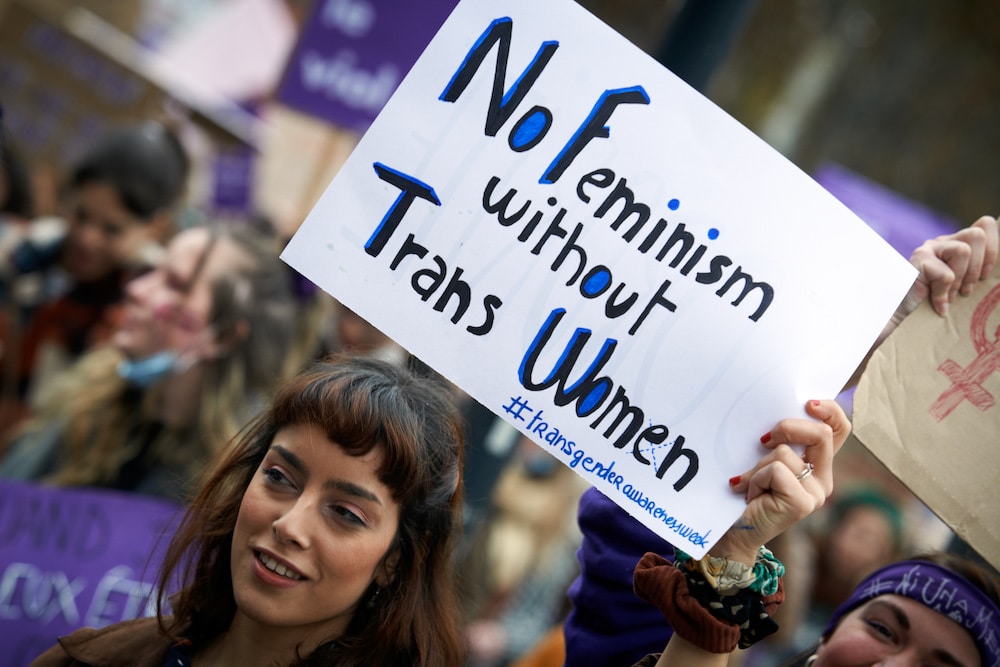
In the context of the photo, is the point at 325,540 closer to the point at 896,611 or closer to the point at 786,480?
the point at 786,480

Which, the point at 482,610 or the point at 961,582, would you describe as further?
the point at 482,610

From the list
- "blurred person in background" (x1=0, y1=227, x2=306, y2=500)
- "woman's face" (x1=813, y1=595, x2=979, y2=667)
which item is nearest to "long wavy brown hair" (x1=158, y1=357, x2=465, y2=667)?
"woman's face" (x1=813, y1=595, x2=979, y2=667)

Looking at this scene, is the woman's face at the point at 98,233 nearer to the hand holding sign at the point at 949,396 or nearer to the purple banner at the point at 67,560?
the purple banner at the point at 67,560

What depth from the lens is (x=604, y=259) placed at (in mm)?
1711

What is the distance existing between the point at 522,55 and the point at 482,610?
362cm

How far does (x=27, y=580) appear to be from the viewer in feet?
8.62

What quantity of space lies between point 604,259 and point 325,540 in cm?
65

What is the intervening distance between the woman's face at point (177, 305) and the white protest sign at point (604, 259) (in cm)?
168

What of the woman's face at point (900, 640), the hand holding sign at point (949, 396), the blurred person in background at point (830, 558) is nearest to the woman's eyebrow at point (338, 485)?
the hand holding sign at point (949, 396)

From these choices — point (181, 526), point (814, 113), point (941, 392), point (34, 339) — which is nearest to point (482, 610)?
point (34, 339)

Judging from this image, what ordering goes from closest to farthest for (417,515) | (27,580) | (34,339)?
(417,515) → (27,580) → (34,339)

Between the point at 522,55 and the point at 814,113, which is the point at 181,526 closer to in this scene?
the point at 522,55

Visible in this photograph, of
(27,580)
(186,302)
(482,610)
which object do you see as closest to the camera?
(27,580)

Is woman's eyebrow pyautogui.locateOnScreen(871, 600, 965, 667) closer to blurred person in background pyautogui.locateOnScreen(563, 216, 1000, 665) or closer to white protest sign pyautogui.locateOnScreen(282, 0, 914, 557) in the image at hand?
blurred person in background pyautogui.locateOnScreen(563, 216, 1000, 665)
